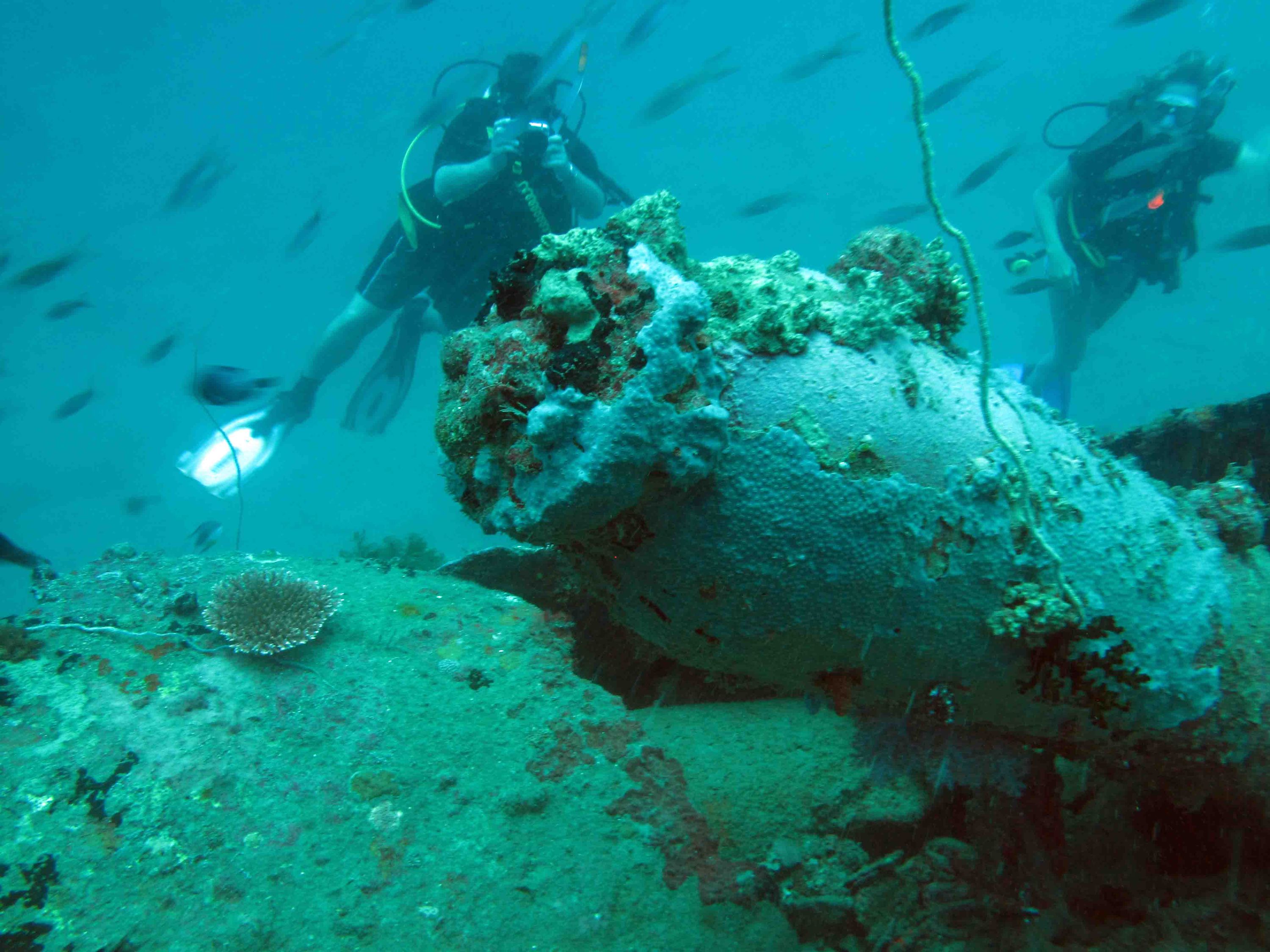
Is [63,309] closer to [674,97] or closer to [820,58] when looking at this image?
[674,97]

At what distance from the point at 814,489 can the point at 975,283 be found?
0.73 m

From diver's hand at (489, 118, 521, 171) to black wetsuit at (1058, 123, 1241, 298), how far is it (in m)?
8.40

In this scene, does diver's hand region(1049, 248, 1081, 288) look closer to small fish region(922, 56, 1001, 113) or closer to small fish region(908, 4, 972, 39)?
small fish region(908, 4, 972, 39)

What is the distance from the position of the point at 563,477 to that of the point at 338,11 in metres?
40.1

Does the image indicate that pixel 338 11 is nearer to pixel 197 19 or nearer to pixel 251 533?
pixel 197 19

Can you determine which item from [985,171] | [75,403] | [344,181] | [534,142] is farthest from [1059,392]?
[344,181]

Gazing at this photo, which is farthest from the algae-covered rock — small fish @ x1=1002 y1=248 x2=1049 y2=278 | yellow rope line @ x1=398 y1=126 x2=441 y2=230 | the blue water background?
the blue water background

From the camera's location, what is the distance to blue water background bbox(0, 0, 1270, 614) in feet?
99.3

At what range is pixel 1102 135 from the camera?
30.1ft

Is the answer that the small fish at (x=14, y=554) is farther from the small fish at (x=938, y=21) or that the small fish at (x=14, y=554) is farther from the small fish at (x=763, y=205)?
the small fish at (x=938, y=21)

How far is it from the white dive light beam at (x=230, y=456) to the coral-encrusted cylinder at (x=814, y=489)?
7.68m

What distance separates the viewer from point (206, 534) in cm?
914

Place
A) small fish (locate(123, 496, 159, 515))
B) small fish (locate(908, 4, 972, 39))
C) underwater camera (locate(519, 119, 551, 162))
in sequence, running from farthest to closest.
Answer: small fish (locate(123, 496, 159, 515)) < small fish (locate(908, 4, 972, 39)) < underwater camera (locate(519, 119, 551, 162))

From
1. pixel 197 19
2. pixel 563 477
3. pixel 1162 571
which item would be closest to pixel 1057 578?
pixel 1162 571
